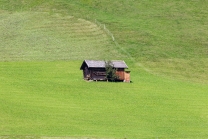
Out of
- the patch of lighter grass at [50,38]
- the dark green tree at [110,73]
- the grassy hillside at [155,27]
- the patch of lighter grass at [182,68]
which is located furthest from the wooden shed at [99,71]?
the patch of lighter grass at [50,38]

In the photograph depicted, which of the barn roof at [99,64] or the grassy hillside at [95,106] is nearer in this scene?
the grassy hillside at [95,106]

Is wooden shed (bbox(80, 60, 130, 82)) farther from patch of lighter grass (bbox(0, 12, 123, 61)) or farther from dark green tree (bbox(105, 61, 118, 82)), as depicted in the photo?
patch of lighter grass (bbox(0, 12, 123, 61))

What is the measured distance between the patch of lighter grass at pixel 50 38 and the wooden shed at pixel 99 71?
10482 mm

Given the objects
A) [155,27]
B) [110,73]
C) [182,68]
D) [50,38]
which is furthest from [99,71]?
[155,27]

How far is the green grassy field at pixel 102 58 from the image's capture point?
228 feet

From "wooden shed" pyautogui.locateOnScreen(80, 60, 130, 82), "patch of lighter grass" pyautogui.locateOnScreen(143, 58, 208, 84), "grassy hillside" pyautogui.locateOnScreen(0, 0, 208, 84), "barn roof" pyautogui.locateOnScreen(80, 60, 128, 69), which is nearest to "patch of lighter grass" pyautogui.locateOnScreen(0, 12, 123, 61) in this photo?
Result: "grassy hillside" pyautogui.locateOnScreen(0, 0, 208, 84)

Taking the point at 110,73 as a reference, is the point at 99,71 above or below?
above

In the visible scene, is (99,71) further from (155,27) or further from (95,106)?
(155,27)

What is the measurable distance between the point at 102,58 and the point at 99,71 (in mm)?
11970

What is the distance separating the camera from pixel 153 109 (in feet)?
250

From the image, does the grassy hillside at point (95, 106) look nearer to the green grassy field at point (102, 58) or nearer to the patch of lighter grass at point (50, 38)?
the green grassy field at point (102, 58)

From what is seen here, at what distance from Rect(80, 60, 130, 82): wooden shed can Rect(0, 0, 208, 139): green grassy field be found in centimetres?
187

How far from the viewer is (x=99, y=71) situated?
302ft

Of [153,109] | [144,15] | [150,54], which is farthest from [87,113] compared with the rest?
[144,15]
